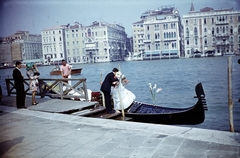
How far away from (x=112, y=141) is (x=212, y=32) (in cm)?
4057

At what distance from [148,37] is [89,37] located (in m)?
14.6

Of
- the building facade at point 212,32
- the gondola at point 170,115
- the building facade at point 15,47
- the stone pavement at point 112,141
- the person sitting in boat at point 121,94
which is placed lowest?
the gondola at point 170,115

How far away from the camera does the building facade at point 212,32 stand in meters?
32.8

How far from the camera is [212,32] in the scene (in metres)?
39.3

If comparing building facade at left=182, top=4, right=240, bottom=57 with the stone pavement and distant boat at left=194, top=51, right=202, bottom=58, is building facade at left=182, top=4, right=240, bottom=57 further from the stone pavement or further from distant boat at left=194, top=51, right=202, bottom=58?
the stone pavement

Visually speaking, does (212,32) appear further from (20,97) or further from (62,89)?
(20,97)

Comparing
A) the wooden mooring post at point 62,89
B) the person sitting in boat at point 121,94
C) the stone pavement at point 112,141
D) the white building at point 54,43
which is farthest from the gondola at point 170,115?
the white building at point 54,43

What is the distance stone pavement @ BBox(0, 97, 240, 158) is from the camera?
229 centimetres

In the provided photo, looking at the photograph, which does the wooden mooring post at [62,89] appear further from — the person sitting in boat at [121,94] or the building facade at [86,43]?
the building facade at [86,43]

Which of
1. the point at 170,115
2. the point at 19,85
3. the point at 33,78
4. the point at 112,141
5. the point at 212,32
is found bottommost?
the point at 170,115

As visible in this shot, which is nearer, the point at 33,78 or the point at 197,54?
the point at 33,78

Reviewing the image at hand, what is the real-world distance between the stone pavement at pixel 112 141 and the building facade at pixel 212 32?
31.7 meters

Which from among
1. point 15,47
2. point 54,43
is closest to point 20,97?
point 15,47

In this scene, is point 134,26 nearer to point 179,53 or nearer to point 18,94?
point 179,53
